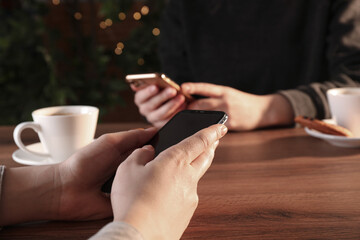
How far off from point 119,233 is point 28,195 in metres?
0.20

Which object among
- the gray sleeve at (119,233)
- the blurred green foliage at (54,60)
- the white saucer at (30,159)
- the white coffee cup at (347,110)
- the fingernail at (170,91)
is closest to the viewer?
the gray sleeve at (119,233)

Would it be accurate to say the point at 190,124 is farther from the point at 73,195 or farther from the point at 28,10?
the point at 28,10

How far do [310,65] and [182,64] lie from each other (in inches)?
20.9

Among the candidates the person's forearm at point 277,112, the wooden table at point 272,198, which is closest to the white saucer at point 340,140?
the wooden table at point 272,198

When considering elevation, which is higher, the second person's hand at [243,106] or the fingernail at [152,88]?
the fingernail at [152,88]

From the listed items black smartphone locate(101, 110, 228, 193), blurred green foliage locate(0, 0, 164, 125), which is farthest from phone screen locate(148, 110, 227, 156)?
blurred green foliage locate(0, 0, 164, 125)

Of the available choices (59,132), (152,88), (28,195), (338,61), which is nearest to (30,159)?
(59,132)

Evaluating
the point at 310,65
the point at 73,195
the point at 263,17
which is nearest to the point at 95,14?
the point at 263,17

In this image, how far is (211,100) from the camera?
1.02m

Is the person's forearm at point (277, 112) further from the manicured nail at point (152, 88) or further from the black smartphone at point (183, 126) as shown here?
the black smartphone at point (183, 126)

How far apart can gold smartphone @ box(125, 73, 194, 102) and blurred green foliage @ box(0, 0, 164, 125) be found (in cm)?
136

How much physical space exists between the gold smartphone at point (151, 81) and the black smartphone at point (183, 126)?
28 centimetres

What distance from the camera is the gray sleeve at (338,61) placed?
1050mm

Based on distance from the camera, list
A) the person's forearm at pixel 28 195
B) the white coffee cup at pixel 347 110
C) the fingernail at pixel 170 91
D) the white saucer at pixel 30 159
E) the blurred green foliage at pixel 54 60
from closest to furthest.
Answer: the person's forearm at pixel 28 195 < the white saucer at pixel 30 159 < the white coffee cup at pixel 347 110 < the fingernail at pixel 170 91 < the blurred green foliage at pixel 54 60
